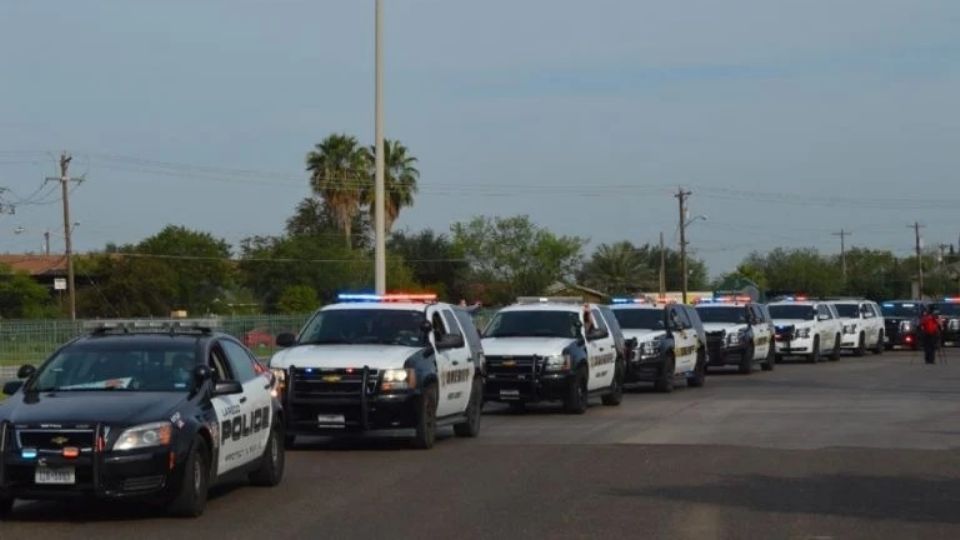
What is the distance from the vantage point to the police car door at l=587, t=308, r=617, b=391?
27.9 metres

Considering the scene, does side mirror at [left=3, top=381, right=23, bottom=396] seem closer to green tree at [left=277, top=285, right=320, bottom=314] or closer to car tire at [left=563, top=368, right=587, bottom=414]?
car tire at [left=563, top=368, right=587, bottom=414]

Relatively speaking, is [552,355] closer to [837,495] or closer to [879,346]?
[837,495]

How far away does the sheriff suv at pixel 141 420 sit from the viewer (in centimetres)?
1256

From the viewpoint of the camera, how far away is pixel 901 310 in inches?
2495

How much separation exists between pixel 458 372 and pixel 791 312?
104 ft

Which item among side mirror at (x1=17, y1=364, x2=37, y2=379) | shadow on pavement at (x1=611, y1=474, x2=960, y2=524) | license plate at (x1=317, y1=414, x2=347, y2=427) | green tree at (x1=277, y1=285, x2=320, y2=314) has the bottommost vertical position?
shadow on pavement at (x1=611, y1=474, x2=960, y2=524)

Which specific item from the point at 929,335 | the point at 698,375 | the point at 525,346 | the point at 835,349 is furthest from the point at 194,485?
the point at 835,349

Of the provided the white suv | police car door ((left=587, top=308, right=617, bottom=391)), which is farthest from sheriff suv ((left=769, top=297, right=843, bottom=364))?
police car door ((left=587, top=308, right=617, bottom=391))

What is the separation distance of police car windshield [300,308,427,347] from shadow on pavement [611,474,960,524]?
549 centimetres

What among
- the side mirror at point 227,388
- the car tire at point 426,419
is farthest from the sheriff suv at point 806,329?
the side mirror at point 227,388

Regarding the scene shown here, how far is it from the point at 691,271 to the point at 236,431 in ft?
A: 389

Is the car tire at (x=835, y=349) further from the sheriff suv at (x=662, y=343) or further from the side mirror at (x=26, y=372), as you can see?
the side mirror at (x=26, y=372)

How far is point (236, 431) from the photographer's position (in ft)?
47.3

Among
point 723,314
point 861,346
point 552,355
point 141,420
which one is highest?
point 723,314
